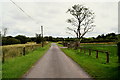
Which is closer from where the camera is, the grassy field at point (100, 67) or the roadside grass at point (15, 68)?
the grassy field at point (100, 67)

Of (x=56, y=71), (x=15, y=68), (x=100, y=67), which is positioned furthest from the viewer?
(x=100, y=67)

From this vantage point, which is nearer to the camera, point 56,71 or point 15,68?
point 56,71

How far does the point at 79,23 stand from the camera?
4528cm

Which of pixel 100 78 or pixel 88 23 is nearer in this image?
pixel 100 78

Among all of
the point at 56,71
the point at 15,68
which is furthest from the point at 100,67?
the point at 15,68

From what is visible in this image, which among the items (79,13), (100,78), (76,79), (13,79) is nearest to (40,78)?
(13,79)

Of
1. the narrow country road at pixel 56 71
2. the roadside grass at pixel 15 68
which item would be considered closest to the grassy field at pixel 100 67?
the narrow country road at pixel 56 71

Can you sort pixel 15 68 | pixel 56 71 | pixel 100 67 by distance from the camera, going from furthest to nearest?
pixel 100 67, pixel 15 68, pixel 56 71

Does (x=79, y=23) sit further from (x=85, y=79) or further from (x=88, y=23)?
(x=85, y=79)

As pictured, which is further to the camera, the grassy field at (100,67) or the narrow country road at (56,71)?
the narrow country road at (56,71)

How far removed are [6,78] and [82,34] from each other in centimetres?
3928

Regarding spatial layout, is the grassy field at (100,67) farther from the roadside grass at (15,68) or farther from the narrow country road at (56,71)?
the roadside grass at (15,68)

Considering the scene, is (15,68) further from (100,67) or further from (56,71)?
(100,67)

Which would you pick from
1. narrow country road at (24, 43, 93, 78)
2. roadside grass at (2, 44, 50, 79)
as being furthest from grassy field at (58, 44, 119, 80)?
roadside grass at (2, 44, 50, 79)
